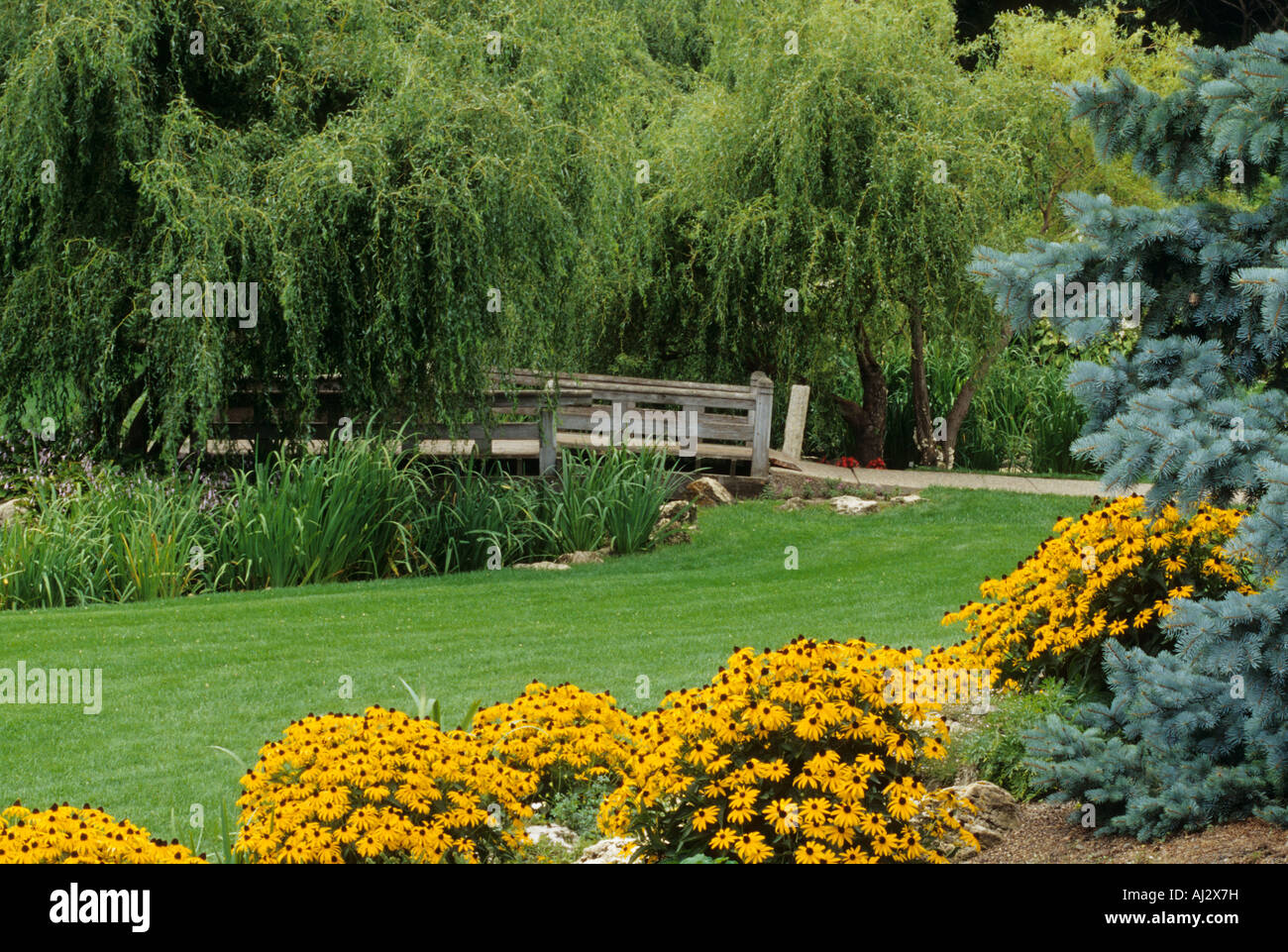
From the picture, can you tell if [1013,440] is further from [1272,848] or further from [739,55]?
[1272,848]

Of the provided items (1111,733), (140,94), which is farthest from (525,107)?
(1111,733)

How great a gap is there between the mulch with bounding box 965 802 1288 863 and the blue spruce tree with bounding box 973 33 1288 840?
0.05 meters

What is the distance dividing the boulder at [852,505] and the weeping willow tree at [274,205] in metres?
3.38

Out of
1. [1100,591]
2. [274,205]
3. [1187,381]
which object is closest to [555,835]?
[1100,591]

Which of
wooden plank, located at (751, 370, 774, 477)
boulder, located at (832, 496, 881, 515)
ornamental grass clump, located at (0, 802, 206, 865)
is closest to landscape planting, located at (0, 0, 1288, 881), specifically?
ornamental grass clump, located at (0, 802, 206, 865)

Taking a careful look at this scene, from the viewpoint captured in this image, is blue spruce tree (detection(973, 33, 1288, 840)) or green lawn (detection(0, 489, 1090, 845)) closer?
blue spruce tree (detection(973, 33, 1288, 840))

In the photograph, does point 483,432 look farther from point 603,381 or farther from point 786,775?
point 786,775

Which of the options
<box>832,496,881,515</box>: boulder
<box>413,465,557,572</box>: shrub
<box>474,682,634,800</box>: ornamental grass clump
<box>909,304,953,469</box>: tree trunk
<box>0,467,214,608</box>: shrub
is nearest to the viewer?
<box>474,682,634,800</box>: ornamental grass clump

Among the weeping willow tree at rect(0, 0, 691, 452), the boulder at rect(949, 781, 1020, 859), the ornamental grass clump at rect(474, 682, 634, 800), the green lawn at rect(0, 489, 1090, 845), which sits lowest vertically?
the green lawn at rect(0, 489, 1090, 845)

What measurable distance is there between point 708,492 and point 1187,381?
9528mm

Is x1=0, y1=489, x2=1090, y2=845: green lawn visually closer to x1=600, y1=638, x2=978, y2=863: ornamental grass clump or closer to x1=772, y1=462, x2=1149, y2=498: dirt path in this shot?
x1=600, y1=638, x2=978, y2=863: ornamental grass clump

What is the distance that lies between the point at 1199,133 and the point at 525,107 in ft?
27.2

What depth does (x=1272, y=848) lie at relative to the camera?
403 centimetres

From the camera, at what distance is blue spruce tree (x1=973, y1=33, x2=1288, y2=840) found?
3945 mm
